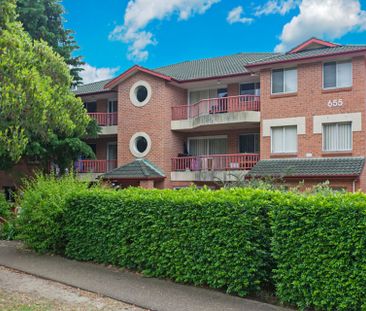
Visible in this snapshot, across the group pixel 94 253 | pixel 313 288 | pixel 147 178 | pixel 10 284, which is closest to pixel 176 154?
pixel 147 178

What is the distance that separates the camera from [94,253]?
10.1m

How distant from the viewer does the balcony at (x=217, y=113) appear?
70.7 feet

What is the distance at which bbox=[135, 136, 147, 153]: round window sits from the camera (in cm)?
2447

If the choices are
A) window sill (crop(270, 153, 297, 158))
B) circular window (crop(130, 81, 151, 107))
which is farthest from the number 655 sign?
circular window (crop(130, 81, 151, 107))

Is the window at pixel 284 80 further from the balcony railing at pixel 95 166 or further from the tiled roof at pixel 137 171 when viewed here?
the balcony railing at pixel 95 166

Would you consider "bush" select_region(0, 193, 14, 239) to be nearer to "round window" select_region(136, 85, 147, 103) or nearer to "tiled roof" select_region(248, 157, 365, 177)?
"tiled roof" select_region(248, 157, 365, 177)

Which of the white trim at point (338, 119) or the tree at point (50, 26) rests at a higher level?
the tree at point (50, 26)

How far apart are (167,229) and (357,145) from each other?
13250mm

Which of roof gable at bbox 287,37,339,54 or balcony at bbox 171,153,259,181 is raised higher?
roof gable at bbox 287,37,339,54

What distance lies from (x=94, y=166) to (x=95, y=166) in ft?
0.21

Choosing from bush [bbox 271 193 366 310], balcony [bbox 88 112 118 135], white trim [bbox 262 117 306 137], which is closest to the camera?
bush [bbox 271 193 366 310]

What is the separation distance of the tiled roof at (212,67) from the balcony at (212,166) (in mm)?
4635

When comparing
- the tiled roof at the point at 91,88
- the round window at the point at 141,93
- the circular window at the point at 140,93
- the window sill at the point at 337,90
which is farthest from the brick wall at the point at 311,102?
the tiled roof at the point at 91,88

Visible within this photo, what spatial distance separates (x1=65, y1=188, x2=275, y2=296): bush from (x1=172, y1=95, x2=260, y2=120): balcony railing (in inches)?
516
